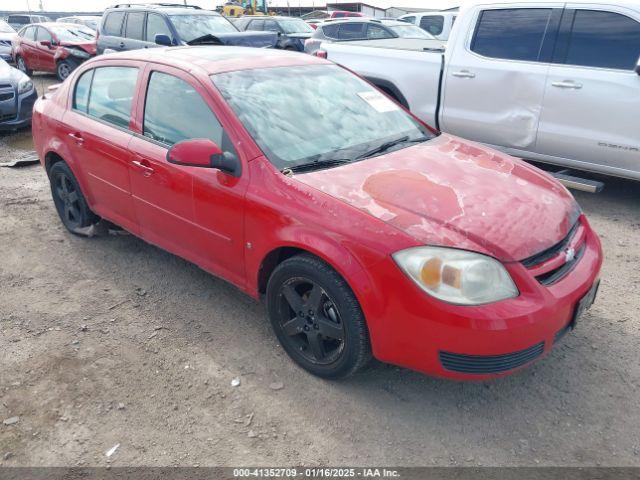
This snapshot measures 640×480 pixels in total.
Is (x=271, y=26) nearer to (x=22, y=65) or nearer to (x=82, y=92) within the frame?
(x=22, y=65)

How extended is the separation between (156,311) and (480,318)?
7.16 feet

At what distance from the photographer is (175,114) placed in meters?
Answer: 3.36

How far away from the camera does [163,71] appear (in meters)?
3.47

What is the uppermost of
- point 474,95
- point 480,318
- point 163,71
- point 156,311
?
point 163,71

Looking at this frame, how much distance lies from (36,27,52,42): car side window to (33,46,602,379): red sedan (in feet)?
38.3

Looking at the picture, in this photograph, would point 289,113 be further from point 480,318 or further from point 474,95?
point 474,95

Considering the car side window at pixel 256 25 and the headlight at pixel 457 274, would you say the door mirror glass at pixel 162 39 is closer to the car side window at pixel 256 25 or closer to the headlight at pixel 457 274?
the car side window at pixel 256 25

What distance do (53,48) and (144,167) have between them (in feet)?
39.8

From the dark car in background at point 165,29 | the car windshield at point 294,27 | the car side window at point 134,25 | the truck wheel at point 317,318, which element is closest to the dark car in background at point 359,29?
the car windshield at point 294,27

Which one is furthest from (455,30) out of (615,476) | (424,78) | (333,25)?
(333,25)

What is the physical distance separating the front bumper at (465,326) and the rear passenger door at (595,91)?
9.47 feet

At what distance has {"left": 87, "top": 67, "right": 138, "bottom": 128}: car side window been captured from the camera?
12.1ft

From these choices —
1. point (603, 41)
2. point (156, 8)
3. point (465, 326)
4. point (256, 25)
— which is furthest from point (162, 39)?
point (465, 326)

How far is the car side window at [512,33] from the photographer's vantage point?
17.0 ft
